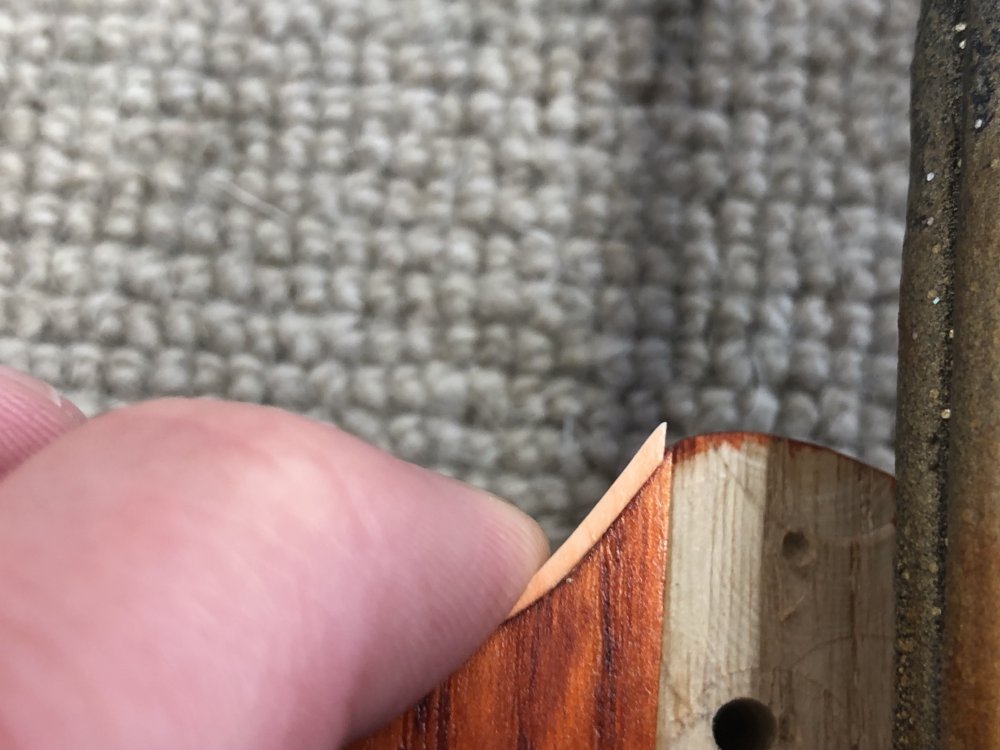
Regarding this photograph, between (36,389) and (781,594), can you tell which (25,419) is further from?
(781,594)

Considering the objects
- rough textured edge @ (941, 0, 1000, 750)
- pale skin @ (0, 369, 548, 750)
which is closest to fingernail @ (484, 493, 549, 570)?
pale skin @ (0, 369, 548, 750)

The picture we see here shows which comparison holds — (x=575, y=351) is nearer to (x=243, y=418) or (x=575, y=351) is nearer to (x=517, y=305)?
(x=517, y=305)

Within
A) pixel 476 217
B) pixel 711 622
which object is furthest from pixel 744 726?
pixel 476 217

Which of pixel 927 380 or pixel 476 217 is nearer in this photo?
pixel 927 380

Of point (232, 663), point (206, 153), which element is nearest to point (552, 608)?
point (232, 663)

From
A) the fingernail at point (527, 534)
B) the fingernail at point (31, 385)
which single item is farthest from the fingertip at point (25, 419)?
the fingernail at point (527, 534)

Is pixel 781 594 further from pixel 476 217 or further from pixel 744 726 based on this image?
pixel 476 217
